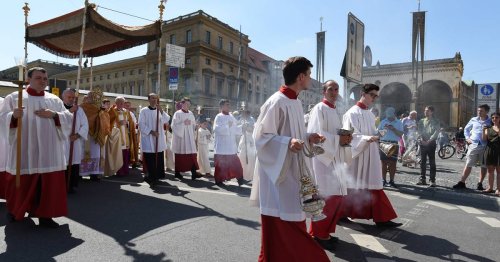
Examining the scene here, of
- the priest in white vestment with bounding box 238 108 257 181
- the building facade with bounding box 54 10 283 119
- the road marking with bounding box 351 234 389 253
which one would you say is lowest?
the road marking with bounding box 351 234 389 253

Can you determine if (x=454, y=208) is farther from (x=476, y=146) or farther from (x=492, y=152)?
(x=476, y=146)

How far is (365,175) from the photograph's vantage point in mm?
4996

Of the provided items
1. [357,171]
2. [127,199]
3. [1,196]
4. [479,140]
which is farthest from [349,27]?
[1,196]

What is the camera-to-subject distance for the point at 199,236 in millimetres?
4352

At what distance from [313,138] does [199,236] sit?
217cm

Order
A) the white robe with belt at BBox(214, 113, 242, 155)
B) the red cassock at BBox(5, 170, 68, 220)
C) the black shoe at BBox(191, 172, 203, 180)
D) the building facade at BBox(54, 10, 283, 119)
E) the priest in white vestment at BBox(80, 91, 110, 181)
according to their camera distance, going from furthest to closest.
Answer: the building facade at BBox(54, 10, 283, 119), the black shoe at BBox(191, 172, 203, 180), the white robe with belt at BBox(214, 113, 242, 155), the priest in white vestment at BBox(80, 91, 110, 181), the red cassock at BBox(5, 170, 68, 220)

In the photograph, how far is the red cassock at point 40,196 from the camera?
15.2ft

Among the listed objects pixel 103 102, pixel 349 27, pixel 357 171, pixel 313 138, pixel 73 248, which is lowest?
pixel 73 248

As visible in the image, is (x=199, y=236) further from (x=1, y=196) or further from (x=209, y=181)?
(x=209, y=181)

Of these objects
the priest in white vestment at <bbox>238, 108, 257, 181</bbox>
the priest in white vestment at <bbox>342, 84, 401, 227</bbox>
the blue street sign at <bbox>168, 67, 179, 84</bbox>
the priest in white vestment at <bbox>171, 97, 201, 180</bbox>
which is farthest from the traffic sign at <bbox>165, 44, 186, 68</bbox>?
the priest in white vestment at <bbox>342, 84, 401, 227</bbox>

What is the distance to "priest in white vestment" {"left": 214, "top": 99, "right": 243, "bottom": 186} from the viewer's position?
8.27 meters

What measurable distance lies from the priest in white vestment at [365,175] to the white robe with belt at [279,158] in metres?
2.05

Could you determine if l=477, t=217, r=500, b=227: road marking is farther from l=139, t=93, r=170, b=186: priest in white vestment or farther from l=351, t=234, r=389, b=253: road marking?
l=139, t=93, r=170, b=186: priest in white vestment

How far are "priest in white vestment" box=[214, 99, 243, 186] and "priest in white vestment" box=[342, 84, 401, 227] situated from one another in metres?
3.57
